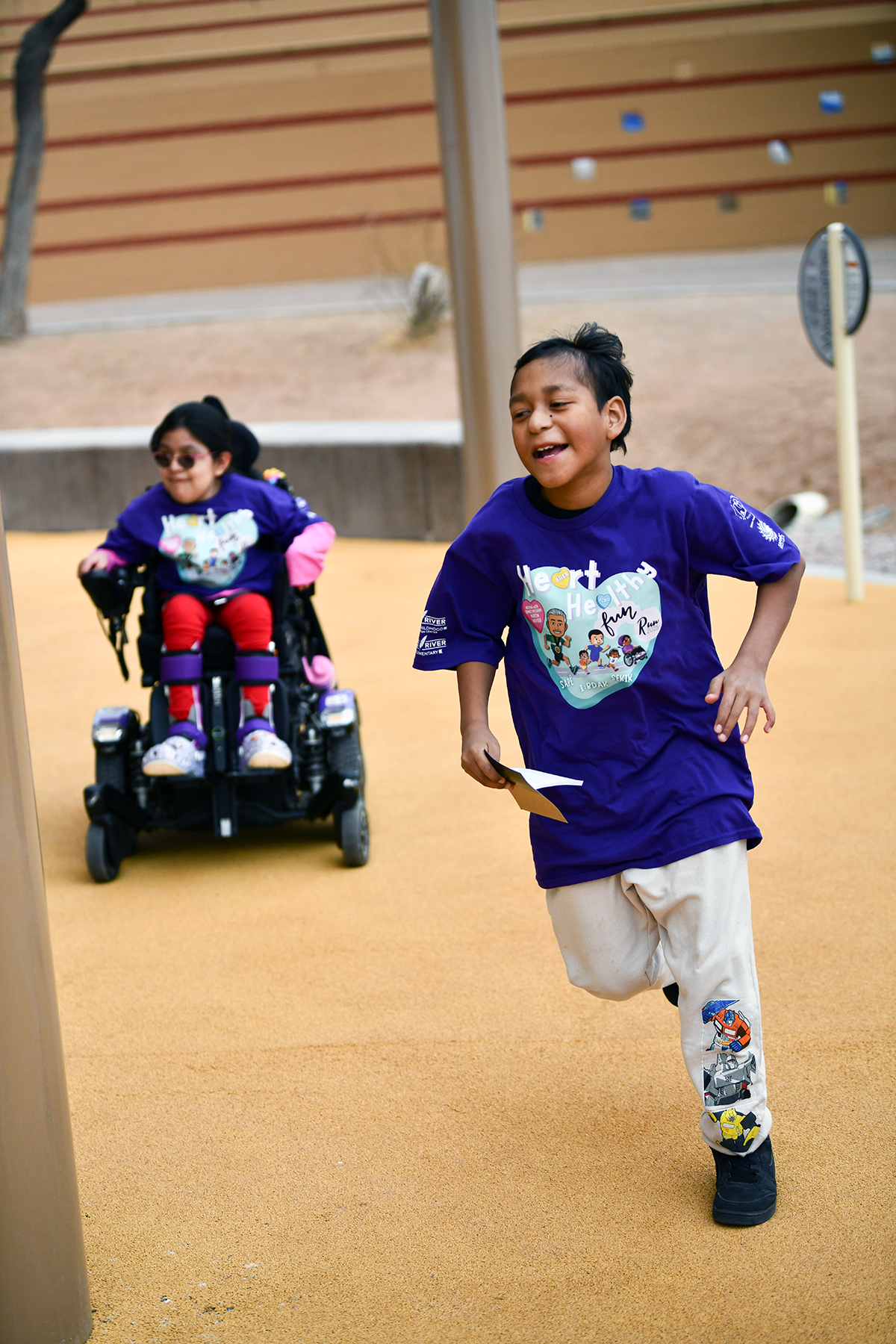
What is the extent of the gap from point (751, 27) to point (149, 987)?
20810 mm

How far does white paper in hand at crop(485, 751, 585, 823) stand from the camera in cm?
232

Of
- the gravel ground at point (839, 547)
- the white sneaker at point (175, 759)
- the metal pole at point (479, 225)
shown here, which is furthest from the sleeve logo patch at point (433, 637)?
the gravel ground at point (839, 547)

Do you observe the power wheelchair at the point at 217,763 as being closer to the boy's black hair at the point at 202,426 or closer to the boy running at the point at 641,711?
the boy's black hair at the point at 202,426

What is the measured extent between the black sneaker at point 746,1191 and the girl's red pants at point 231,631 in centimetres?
Result: 231

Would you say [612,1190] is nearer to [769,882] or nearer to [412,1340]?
[412,1340]

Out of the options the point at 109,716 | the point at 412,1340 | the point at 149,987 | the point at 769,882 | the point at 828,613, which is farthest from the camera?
the point at 828,613

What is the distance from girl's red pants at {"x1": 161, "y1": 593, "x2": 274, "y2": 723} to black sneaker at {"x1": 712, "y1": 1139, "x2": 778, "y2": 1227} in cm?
231

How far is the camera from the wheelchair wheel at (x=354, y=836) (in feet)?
14.3

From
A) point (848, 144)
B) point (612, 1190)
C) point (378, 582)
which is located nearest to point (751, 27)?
point (848, 144)

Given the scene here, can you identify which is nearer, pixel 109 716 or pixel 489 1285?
pixel 489 1285

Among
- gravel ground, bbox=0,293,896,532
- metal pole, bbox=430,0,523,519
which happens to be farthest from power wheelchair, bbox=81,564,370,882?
gravel ground, bbox=0,293,896,532

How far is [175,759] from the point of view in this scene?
4.23m

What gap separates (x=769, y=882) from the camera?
4051mm

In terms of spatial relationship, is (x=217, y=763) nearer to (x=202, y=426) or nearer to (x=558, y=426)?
(x=202, y=426)
